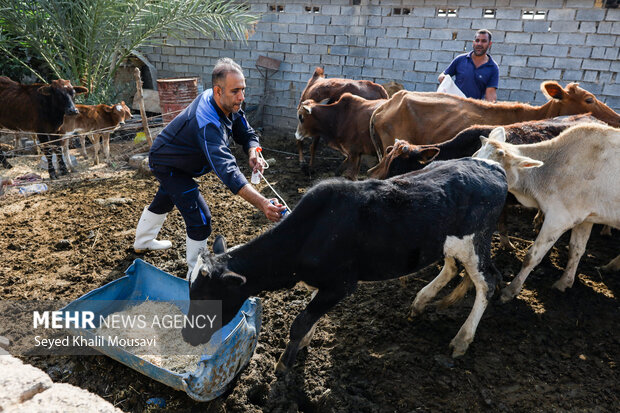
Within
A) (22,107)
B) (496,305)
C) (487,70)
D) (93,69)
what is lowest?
(496,305)

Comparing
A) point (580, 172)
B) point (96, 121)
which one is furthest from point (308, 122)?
point (580, 172)

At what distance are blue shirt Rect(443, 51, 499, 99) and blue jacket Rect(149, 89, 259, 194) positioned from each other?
457 centimetres

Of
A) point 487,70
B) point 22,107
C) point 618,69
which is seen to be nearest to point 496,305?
point 487,70

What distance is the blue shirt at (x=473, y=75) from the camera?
7.20 m

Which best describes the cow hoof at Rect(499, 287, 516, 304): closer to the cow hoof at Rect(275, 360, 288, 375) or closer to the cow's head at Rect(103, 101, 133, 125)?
the cow hoof at Rect(275, 360, 288, 375)

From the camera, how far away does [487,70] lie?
283 inches

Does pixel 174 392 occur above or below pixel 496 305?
A: below

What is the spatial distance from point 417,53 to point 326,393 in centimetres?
809

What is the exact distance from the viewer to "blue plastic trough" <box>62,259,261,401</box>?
300cm

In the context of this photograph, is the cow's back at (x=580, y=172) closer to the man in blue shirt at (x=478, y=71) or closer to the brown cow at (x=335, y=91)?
the man in blue shirt at (x=478, y=71)

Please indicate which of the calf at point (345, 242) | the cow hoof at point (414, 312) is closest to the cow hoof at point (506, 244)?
the cow hoof at point (414, 312)

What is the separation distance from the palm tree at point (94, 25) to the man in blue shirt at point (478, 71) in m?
5.02

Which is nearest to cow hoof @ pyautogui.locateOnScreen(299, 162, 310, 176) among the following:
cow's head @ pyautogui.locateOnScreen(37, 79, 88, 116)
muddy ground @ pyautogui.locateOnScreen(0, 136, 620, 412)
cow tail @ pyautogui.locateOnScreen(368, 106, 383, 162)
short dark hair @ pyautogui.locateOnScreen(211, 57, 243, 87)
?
cow tail @ pyautogui.locateOnScreen(368, 106, 383, 162)

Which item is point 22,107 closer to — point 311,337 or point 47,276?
point 47,276
